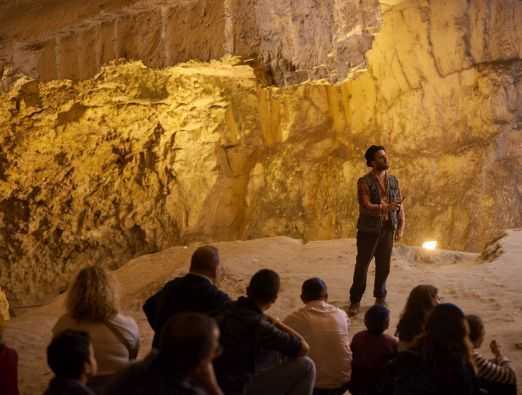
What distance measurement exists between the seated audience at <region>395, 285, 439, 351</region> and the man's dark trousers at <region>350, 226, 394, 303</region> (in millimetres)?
2535

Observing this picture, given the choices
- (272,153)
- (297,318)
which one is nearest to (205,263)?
(297,318)

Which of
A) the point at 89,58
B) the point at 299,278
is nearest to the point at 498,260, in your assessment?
the point at 299,278

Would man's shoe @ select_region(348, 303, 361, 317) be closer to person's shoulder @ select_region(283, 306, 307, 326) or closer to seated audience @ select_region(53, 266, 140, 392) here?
person's shoulder @ select_region(283, 306, 307, 326)

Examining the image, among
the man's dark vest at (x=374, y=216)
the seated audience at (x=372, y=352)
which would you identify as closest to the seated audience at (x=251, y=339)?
the seated audience at (x=372, y=352)

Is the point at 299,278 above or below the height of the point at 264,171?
below

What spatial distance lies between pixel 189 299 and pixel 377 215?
2949mm

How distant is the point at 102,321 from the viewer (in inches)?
150

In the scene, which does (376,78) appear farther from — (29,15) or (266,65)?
(29,15)

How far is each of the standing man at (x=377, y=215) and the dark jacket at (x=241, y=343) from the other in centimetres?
293

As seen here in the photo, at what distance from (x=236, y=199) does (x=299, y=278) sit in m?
4.78

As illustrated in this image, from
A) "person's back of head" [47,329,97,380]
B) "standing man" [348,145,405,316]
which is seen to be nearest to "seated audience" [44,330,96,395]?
"person's back of head" [47,329,97,380]

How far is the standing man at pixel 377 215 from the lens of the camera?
652 centimetres

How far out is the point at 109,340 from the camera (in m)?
3.76

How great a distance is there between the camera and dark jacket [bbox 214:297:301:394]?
12.1 ft
